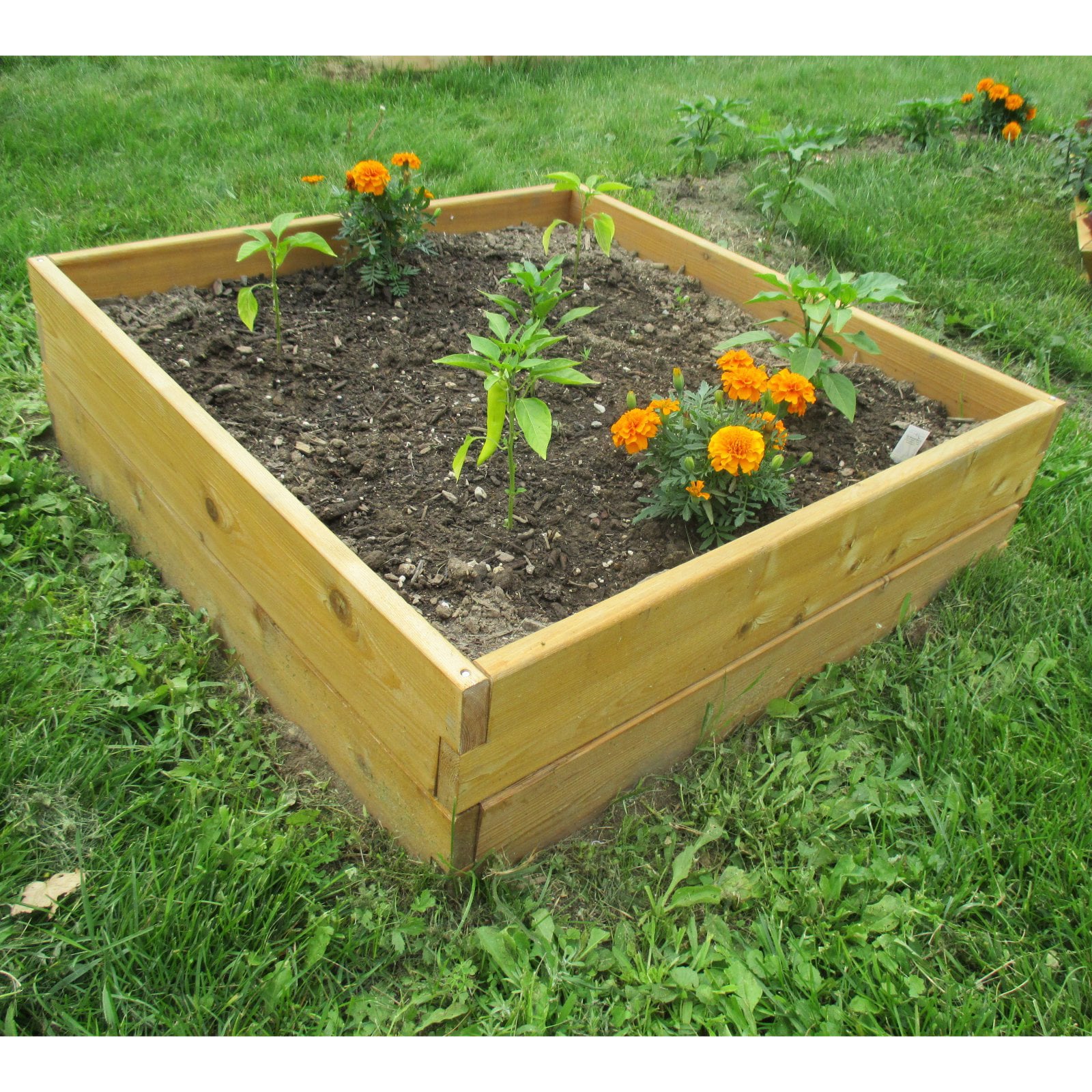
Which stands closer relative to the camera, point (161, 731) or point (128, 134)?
point (161, 731)

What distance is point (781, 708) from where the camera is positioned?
6.71 ft

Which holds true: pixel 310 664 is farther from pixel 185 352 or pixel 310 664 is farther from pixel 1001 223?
pixel 1001 223

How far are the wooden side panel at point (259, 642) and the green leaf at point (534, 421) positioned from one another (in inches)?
23.6

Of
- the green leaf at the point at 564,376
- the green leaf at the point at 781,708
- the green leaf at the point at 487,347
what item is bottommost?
the green leaf at the point at 781,708

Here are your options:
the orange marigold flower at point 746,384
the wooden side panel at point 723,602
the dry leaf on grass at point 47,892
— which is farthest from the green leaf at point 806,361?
the dry leaf on grass at point 47,892

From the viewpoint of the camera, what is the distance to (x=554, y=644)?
1433mm

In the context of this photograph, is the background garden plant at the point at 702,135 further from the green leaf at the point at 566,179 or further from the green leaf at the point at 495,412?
the green leaf at the point at 495,412

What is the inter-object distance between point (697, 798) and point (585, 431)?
37.0 inches

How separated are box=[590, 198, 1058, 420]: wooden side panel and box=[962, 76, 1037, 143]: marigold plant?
294cm

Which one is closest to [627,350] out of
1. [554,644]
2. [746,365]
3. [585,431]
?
[585,431]

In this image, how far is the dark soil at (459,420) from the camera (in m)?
1.90

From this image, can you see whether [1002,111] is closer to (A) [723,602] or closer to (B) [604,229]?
(B) [604,229]

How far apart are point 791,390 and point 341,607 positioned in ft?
3.70

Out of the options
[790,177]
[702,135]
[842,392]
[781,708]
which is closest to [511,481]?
[781,708]
